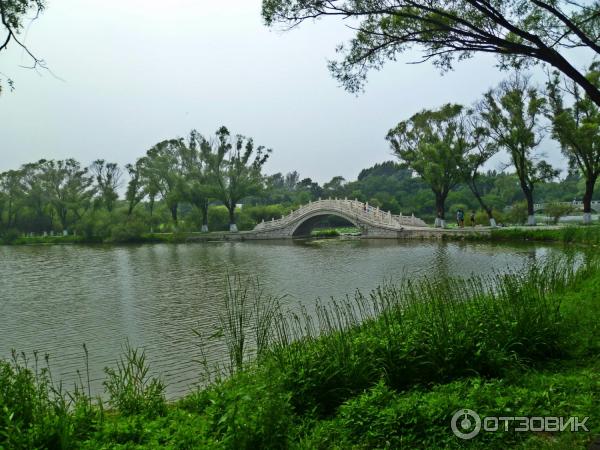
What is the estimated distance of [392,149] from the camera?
3422 centimetres

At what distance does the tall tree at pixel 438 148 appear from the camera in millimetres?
28766

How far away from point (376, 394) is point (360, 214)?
3038 centimetres

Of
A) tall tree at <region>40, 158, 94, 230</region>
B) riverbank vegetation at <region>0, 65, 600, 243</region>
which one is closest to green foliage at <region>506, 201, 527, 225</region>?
riverbank vegetation at <region>0, 65, 600, 243</region>

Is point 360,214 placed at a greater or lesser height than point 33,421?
greater

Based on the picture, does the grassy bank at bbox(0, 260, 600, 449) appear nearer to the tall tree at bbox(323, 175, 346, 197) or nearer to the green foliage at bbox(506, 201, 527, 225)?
the green foliage at bbox(506, 201, 527, 225)

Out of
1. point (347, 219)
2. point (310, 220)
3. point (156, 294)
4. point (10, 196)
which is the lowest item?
point (156, 294)

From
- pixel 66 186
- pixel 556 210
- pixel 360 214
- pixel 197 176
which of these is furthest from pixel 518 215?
pixel 66 186

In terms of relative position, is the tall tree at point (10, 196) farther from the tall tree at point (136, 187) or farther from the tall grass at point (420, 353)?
the tall grass at point (420, 353)

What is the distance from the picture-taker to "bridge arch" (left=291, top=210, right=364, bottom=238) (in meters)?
34.7

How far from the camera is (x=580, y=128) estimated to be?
837 inches

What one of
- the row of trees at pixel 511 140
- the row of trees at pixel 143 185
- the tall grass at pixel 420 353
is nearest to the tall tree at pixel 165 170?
the row of trees at pixel 143 185

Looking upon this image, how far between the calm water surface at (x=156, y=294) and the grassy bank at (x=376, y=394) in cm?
186

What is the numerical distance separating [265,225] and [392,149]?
1213 cm

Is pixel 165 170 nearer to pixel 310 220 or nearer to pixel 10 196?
pixel 310 220
